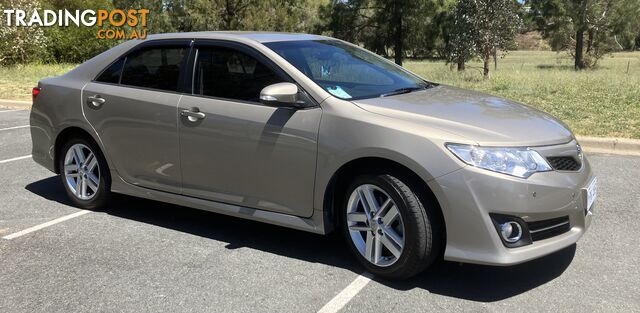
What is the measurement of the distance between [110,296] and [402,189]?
1.89 m

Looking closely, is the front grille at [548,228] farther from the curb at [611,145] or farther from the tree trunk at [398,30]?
the tree trunk at [398,30]

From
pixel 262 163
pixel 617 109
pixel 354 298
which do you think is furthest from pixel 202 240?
pixel 617 109

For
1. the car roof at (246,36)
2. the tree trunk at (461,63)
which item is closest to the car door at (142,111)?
the car roof at (246,36)

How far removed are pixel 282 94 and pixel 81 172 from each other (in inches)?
95.3

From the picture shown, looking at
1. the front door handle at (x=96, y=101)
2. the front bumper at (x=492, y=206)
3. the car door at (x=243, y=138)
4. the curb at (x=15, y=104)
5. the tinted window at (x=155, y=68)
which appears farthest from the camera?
the curb at (x=15, y=104)

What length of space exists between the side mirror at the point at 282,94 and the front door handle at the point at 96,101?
5.71 ft

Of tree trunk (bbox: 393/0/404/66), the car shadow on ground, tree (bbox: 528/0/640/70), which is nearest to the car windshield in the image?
the car shadow on ground

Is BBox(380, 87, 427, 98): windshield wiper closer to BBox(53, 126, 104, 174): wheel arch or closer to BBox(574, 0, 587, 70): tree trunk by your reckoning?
BBox(53, 126, 104, 174): wheel arch

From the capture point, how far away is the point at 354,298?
3.55 meters

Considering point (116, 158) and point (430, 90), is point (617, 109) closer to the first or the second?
point (430, 90)

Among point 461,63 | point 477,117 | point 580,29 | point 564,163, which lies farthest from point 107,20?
point 580,29

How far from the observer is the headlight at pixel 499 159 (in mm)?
3339

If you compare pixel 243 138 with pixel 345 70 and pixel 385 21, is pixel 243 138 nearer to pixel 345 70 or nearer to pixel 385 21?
pixel 345 70

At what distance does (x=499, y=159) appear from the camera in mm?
3357
